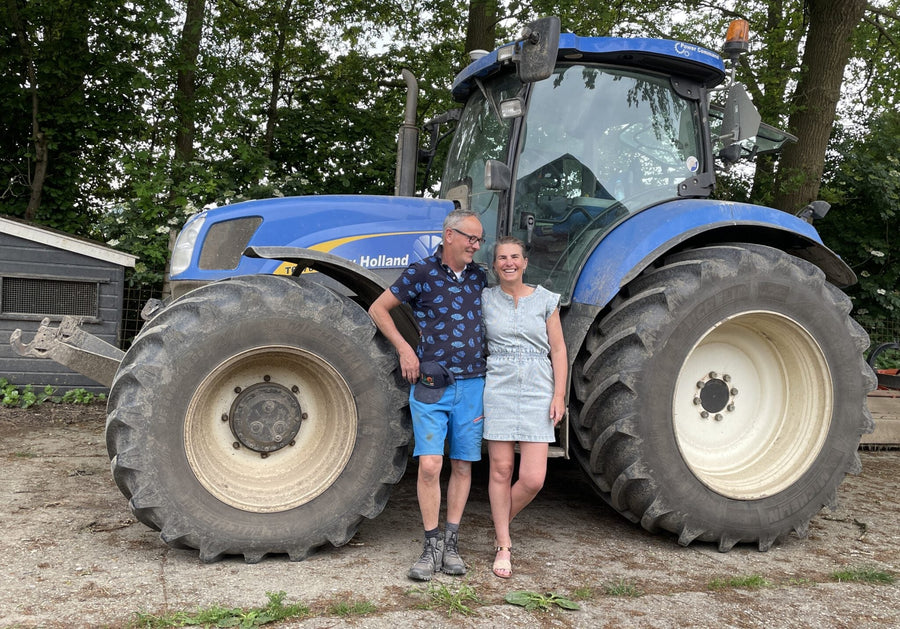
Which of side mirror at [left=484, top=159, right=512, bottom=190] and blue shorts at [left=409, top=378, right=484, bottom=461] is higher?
side mirror at [left=484, top=159, right=512, bottom=190]

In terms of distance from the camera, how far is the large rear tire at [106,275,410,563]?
318 centimetres

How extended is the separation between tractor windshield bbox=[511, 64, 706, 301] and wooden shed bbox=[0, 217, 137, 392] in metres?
5.72

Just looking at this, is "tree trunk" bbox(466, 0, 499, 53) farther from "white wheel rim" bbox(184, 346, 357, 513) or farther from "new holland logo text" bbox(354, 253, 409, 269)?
"white wheel rim" bbox(184, 346, 357, 513)

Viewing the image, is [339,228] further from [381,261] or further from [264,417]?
[264,417]

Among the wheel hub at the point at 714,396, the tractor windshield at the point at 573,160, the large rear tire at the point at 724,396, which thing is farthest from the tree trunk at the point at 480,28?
the wheel hub at the point at 714,396

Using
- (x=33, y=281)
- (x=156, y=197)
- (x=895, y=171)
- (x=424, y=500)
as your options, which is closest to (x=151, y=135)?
(x=156, y=197)

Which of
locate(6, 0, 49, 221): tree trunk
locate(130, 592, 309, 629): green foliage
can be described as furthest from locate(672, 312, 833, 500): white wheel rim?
locate(6, 0, 49, 221): tree trunk

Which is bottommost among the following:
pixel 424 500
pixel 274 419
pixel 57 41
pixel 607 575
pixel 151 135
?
pixel 607 575

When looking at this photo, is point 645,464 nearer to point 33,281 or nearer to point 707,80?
point 707,80

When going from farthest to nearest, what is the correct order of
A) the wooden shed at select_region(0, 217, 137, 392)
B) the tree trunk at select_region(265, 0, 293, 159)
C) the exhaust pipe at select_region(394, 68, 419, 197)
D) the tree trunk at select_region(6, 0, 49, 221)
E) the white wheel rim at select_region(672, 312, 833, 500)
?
the tree trunk at select_region(265, 0, 293, 159), the tree trunk at select_region(6, 0, 49, 221), the wooden shed at select_region(0, 217, 137, 392), the exhaust pipe at select_region(394, 68, 419, 197), the white wheel rim at select_region(672, 312, 833, 500)

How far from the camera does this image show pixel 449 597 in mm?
2879

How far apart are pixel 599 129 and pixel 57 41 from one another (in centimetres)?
851

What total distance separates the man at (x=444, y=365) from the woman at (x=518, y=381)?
75 mm

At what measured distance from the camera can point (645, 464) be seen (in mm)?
3564
